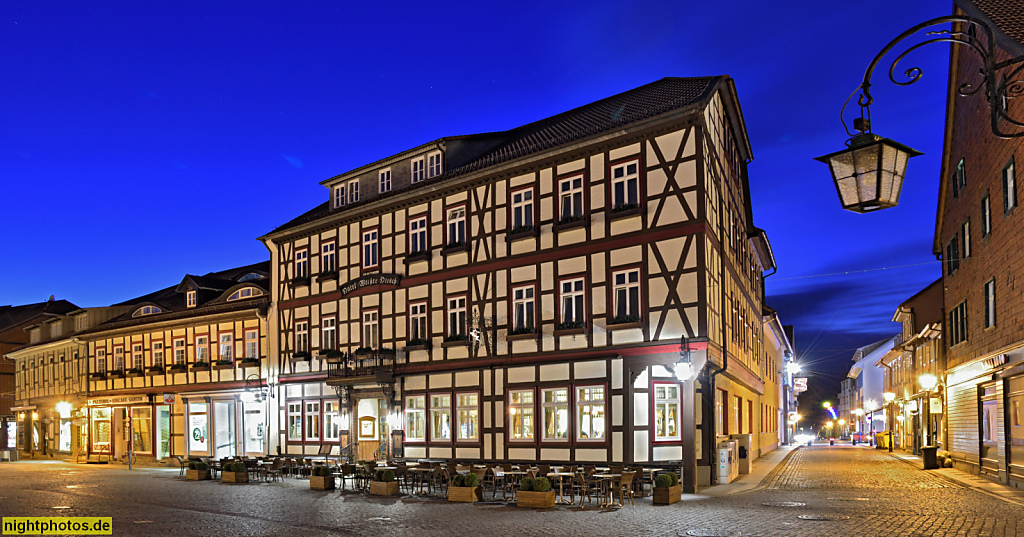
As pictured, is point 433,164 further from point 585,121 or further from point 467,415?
point 467,415

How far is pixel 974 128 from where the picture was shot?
24.5 metres

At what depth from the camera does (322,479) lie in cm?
2350

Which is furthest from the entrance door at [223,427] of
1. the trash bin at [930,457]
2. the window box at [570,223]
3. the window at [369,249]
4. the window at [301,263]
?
the trash bin at [930,457]

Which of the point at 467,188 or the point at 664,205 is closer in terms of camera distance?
the point at 664,205

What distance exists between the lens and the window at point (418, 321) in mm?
28625

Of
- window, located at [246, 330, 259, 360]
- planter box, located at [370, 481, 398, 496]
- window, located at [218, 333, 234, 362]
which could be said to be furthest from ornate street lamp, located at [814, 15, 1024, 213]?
window, located at [218, 333, 234, 362]

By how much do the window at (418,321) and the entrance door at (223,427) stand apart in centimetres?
1234

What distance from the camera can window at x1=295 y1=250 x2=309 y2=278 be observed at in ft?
110

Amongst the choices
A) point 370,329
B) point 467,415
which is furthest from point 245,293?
point 467,415

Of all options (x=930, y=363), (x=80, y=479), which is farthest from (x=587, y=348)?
(x=930, y=363)

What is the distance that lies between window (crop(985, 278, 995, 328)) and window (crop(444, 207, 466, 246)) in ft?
51.7

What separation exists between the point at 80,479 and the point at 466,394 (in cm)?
1437

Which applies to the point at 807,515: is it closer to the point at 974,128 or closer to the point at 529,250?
the point at 529,250

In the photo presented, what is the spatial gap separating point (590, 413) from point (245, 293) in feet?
65.2
